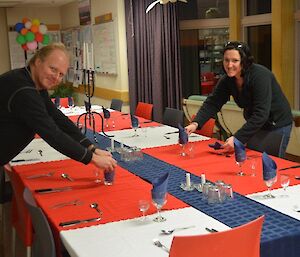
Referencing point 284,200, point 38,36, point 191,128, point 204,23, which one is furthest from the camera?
point 38,36

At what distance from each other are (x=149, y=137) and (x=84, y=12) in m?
6.00

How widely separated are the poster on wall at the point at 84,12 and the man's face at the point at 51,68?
656 cm

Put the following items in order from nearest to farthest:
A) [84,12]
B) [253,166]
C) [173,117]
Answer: [253,166] → [173,117] → [84,12]

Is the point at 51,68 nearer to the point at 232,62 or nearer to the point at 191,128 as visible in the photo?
the point at 232,62

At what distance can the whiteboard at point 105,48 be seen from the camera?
8.12 metres

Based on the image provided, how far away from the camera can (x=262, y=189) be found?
2.41m

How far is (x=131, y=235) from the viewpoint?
187cm

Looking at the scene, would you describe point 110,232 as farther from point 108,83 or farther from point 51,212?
point 108,83

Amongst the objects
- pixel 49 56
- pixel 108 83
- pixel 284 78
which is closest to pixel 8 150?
pixel 49 56

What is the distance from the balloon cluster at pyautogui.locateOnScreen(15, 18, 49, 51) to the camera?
32.3 feet

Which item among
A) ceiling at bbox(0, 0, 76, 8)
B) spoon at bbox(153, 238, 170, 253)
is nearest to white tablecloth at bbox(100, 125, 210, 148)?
spoon at bbox(153, 238, 170, 253)

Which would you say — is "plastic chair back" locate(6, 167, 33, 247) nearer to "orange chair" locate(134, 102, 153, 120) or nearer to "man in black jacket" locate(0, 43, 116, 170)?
"man in black jacket" locate(0, 43, 116, 170)

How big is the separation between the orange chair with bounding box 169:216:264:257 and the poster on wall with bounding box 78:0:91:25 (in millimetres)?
7955

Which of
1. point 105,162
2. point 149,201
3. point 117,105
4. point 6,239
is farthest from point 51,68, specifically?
point 117,105
